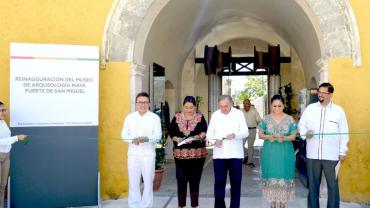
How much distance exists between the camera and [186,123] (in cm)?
520

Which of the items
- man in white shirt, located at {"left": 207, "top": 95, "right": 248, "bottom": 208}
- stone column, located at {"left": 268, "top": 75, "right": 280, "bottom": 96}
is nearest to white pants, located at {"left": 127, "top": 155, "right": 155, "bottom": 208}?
man in white shirt, located at {"left": 207, "top": 95, "right": 248, "bottom": 208}

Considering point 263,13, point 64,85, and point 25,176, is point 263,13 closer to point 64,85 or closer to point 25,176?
point 64,85

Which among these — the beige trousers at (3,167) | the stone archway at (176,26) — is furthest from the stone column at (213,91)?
the beige trousers at (3,167)

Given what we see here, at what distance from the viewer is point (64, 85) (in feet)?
18.5

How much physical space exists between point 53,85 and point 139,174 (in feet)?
5.30

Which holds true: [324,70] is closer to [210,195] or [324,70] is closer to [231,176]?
[231,176]

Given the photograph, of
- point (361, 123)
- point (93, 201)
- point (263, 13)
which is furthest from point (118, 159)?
point (263, 13)

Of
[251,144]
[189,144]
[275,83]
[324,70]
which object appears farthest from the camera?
[275,83]

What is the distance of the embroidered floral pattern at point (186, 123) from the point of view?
517 cm

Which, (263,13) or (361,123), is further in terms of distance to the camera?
(263,13)

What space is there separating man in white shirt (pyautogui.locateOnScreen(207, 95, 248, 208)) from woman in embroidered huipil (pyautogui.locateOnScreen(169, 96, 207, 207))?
16 centimetres

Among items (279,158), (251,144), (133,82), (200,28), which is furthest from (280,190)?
(200,28)

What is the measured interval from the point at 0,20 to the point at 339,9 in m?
4.90

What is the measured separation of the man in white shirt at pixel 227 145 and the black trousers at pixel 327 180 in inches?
31.9
